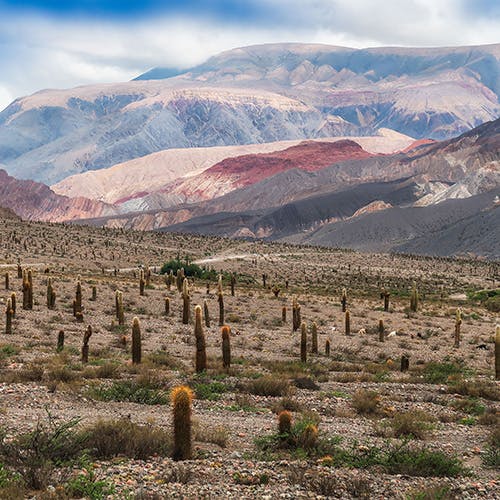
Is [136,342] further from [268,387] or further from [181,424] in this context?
[181,424]

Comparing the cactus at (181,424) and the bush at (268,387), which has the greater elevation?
the cactus at (181,424)

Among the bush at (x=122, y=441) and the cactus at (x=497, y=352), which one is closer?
the bush at (x=122, y=441)

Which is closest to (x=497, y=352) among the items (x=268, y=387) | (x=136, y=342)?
(x=268, y=387)

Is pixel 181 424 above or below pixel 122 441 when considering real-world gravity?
above

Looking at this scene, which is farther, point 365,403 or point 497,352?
point 497,352

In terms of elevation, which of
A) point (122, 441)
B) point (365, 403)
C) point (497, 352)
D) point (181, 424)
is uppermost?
point (181, 424)

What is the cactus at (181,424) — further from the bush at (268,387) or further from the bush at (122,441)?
the bush at (268,387)

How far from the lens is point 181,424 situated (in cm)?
1002

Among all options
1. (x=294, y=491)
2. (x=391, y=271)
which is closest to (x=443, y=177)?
(x=391, y=271)

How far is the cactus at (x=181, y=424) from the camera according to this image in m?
10.0

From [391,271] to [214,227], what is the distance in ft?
355

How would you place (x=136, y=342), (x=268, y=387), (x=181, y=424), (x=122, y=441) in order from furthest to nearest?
(x=136, y=342), (x=268, y=387), (x=122, y=441), (x=181, y=424)

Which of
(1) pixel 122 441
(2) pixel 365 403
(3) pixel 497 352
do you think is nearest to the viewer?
(1) pixel 122 441

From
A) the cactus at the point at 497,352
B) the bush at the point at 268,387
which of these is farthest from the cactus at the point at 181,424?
the cactus at the point at 497,352
